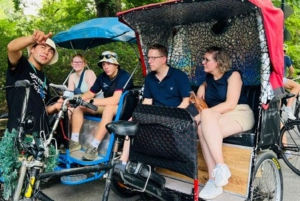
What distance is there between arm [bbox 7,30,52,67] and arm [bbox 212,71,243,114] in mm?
1826

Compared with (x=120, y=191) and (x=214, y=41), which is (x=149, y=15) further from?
(x=120, y=191)

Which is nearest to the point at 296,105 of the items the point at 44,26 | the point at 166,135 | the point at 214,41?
the point at 214,41

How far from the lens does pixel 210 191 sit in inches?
126

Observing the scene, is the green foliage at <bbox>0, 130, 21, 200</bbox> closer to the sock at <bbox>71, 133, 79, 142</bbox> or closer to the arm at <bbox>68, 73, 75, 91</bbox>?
the sock at <bbox>71, 133, 79, 142</bbox>

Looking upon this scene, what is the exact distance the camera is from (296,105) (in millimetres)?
6477

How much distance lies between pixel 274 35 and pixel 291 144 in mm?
2295

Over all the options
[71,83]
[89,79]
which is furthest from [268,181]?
[71,83]

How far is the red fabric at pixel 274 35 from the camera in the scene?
3229 mm

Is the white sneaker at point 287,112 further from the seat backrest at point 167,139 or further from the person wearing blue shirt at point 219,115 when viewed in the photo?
the seat backrest at point 167,139

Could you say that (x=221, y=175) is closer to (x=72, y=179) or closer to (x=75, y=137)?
(x=72, y=179)

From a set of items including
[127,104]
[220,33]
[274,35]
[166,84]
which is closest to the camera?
[274,35]

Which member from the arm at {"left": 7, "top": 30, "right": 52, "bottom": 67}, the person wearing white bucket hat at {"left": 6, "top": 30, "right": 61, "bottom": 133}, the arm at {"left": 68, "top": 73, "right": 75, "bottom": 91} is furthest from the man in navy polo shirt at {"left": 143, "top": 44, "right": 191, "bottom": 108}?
the arm at {"left": 68, "top": 73, "right": 75, "bottom": 91}

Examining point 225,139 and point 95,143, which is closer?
point 225,139

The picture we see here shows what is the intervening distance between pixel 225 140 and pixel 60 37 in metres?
3.11
